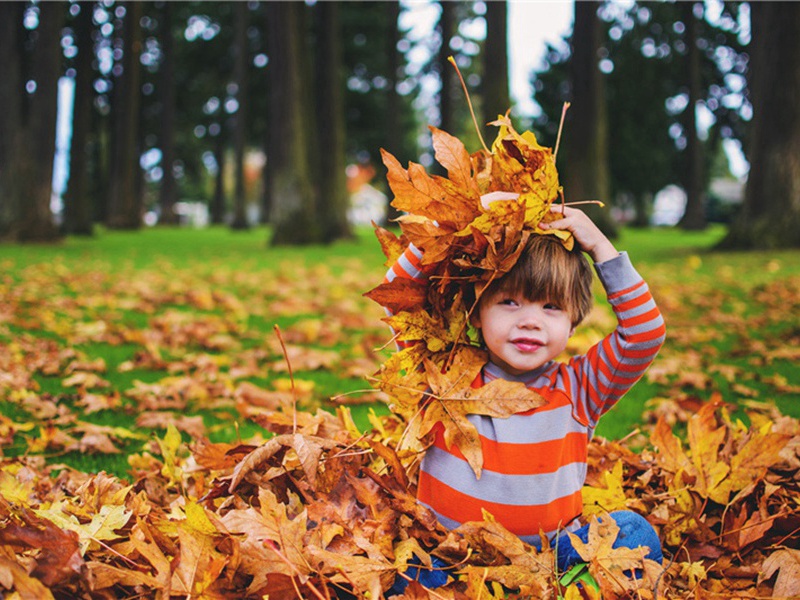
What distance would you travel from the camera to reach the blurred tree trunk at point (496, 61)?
13086 mm

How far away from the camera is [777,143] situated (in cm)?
1113

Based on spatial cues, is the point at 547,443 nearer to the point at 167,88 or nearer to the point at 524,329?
the point at 524,329

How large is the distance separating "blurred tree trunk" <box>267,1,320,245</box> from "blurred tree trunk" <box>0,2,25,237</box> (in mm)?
4968

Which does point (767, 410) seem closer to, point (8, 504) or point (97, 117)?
point (8, 504)

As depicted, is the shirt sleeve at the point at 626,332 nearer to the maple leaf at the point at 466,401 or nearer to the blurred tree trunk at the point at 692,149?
the maple leaf at the point at 466,401

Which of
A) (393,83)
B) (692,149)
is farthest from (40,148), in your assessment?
(692,149)

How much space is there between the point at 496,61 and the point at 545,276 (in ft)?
40.1

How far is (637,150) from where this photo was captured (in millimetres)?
32031

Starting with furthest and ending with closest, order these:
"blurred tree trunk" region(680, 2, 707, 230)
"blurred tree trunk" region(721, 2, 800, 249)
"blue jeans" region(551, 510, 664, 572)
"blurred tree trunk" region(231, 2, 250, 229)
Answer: "blurred tree trunk" region(231, 2, 250, 229), "blurred tree trunk" region(680, 2, 707, 230), "blurred tree trunk" region(721, 2, 800, 249), "blue jeans" region(551, 510, 664, 572)

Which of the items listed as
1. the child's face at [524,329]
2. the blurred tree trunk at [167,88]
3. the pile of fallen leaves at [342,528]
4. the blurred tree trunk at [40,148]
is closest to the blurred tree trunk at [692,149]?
the blurred tree trunk at [167,88]

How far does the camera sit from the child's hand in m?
1.81

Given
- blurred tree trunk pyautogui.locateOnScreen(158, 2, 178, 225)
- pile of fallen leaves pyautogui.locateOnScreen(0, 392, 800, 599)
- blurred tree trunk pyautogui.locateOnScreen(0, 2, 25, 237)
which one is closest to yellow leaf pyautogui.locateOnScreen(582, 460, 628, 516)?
pile of fallen leaves pyautogui.locateOnScreen(0, 392, 800, 599)

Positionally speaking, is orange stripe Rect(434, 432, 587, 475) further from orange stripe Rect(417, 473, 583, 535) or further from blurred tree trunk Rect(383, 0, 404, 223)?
blurred tree trunk Rect(383, 0, 404, 223)

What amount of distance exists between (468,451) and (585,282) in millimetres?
546
